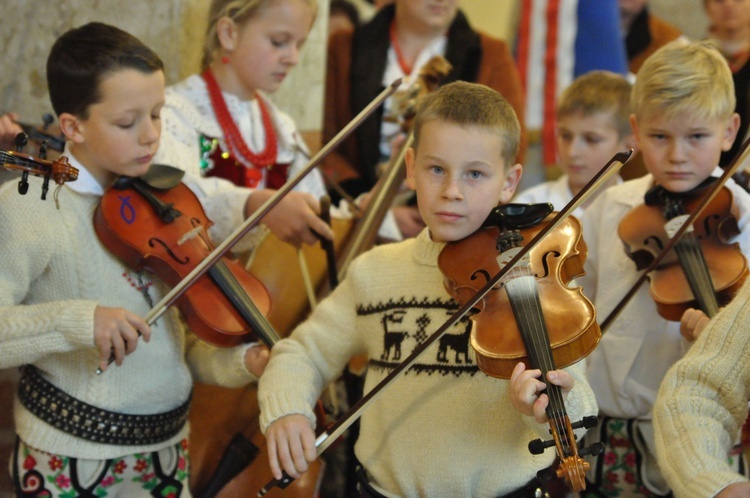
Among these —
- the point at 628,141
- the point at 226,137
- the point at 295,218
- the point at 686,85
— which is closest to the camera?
the point at 686,85

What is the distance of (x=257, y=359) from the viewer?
1.69 m

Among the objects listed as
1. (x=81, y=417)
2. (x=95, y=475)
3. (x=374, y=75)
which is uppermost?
(x=374, y=75)

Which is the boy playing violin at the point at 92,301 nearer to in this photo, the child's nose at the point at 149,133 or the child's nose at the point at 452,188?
the child's nose at the point at 149,133

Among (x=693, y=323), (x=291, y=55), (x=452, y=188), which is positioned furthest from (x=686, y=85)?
(x=291, y=55)

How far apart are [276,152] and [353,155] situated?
18.3 inches

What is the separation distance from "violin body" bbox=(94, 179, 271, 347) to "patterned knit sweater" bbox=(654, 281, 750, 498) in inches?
28.2

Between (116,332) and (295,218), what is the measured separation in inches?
20.2

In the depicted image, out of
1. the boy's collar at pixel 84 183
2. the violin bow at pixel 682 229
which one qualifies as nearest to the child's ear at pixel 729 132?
the violin bow at pixel 682 229

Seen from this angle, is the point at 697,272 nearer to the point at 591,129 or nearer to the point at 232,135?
the point at 591,129

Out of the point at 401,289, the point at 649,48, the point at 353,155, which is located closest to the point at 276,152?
the point at 353,155

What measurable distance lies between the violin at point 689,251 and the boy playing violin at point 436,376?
12.9 inches

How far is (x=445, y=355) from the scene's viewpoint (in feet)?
4.93

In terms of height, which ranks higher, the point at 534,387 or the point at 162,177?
the point at 162,177

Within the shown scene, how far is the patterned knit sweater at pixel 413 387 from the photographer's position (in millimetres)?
1458
